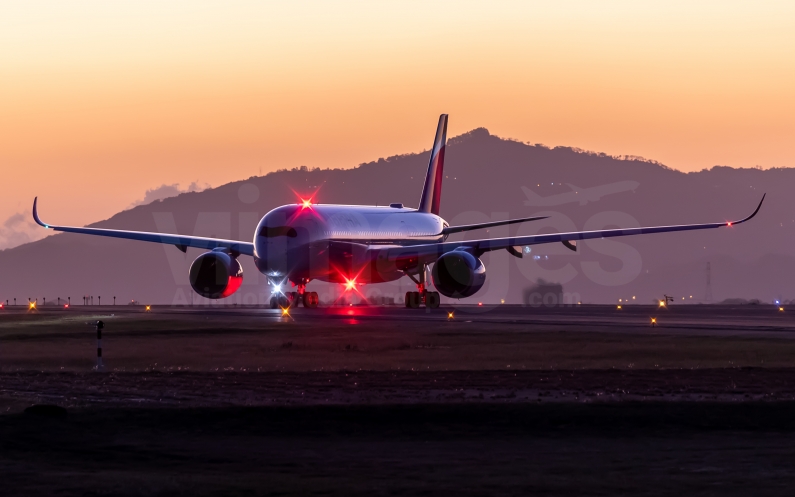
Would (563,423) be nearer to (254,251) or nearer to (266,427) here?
(266,427)

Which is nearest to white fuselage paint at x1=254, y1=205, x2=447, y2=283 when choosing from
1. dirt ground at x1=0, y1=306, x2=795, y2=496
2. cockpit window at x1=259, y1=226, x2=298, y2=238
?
cockpit window at x1=259, y1=226, x2=298, y2=238

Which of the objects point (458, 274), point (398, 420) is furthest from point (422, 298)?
point (398, 420)

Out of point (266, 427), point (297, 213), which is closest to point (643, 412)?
point (266, 427)

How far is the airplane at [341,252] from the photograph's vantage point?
199 feet

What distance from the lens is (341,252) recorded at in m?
64.4

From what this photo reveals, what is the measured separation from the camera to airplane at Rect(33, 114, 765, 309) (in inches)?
2391

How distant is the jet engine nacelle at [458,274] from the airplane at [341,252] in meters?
0.05

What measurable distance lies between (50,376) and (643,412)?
40.6 ft

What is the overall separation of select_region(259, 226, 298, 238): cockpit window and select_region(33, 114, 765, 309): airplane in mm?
51

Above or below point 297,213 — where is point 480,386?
below

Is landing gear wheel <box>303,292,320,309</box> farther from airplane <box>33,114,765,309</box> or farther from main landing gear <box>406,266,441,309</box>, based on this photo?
main landing gear <box>406,266,441,309</box>

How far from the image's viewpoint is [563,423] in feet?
56.3

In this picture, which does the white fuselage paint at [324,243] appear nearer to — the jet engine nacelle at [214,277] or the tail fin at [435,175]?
the jet engine nacelle at [214,277]

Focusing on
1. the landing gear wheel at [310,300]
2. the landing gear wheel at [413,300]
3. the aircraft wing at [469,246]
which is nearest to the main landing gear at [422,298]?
the landing gear wheel at [413,300]
